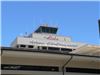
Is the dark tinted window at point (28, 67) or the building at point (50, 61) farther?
the dark tinted window at point (28, 67)

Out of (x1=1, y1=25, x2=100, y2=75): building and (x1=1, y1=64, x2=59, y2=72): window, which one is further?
(x1=1, y1=64, x2=59, y2=72): window

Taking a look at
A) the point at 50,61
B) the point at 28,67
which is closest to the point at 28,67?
the point at 28,67

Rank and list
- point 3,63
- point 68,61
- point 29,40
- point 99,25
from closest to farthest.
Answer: point 3,63
point 68,61
point 99,25
point 29,40

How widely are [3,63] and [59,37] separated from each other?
291ft

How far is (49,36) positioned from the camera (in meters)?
103

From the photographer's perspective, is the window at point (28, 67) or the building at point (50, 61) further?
the window at point (28, 67)

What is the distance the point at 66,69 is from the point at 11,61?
3.21m

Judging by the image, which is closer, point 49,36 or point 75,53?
point 75,53

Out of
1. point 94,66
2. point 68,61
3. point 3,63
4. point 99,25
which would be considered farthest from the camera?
point 99,25

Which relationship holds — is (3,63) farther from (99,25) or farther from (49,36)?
(49,36)

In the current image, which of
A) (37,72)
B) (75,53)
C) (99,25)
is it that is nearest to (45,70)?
(37,72)

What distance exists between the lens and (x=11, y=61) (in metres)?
15.5

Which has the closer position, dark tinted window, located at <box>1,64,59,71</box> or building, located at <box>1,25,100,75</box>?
building, located at <box>1,25,100,75</box>

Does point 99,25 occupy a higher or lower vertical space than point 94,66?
higher
